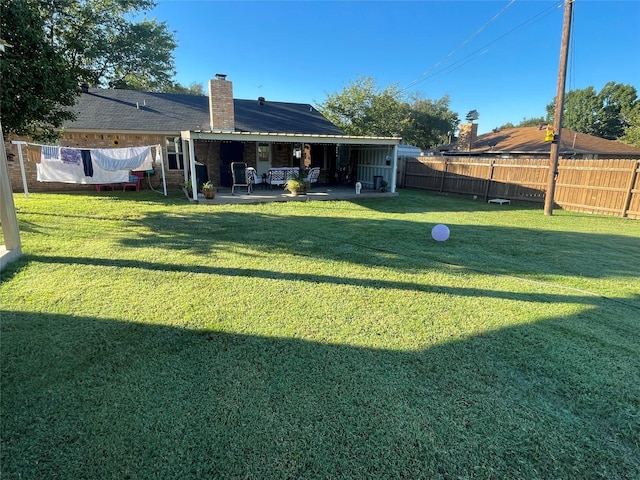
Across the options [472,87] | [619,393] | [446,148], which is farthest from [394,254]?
[472,87]

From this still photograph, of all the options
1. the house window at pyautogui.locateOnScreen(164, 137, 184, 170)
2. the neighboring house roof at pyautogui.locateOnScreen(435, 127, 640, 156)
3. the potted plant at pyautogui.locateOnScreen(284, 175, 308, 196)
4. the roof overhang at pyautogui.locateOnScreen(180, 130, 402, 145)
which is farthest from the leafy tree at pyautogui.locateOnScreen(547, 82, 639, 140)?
the house window at pyautogui.locateOnScreen(164, 137, 184, 170)

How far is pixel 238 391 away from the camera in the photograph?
222cm

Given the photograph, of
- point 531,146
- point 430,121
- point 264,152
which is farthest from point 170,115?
point 430,121

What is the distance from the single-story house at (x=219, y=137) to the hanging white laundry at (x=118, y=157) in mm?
1550

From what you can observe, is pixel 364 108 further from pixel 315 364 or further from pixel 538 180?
pixel 315 364

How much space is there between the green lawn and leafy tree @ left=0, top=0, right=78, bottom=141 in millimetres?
2952

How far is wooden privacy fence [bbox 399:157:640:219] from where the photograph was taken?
922 cm

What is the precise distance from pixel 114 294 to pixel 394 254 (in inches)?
154

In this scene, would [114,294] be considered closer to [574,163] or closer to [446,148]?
[574,163]

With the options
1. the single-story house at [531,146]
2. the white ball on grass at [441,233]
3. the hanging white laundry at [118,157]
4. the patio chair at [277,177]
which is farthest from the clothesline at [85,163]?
the single-story house at [531,146]

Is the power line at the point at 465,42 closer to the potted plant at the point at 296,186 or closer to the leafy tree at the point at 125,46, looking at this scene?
the potted plant at the point at 296,186

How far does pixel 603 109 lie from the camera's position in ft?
131

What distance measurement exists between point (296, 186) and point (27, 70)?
6986 mm

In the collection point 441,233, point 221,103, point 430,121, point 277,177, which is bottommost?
point 441,233
